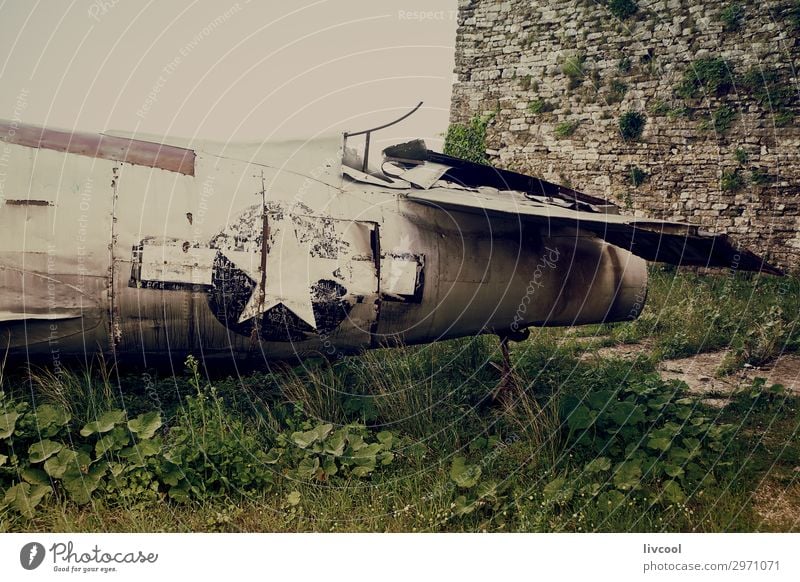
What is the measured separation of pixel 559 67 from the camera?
18.2 feet

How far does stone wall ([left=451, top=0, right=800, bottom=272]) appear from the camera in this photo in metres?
4.74

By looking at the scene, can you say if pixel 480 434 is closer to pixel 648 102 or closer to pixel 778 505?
pixel 778 505

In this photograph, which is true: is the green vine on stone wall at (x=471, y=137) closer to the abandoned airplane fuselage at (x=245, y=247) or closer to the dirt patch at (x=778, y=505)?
the abandoned airplane fuselage at (x=245, y=247)

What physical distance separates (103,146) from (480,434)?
243cm

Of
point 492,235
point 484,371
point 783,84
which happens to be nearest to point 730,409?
→ point 484,371

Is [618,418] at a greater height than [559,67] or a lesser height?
lesser

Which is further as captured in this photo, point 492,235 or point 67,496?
point 492,235

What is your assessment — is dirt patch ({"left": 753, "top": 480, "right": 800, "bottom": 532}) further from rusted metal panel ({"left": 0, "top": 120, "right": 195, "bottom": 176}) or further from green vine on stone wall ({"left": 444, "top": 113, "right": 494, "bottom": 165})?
green vine on stone wall ({"left": 444, "top": 113, "right": 494, "bottom": 165})

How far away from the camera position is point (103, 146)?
2771 millimetres

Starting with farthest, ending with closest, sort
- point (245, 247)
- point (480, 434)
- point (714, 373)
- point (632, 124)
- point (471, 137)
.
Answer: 1. point (471, 137)
2. point (632, 124)
3. point (714, 373)
4. point (480, 434)
5. point (245, 247)

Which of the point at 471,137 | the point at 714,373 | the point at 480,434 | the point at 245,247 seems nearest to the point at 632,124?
the point at 471,137

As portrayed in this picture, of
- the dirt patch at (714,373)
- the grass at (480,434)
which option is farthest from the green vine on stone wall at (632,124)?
the dirt patch at (714,373)

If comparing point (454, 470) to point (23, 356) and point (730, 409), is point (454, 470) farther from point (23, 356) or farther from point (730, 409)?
point (23, 356)
